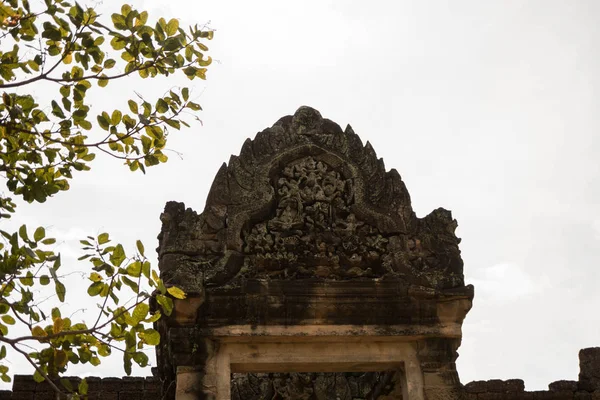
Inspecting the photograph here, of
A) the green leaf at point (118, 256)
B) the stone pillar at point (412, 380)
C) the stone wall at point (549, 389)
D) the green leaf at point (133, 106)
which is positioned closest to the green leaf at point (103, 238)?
the green leaf at point (118, 256)

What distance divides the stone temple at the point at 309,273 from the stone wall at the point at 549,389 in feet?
12.3

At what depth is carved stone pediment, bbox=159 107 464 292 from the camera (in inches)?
269

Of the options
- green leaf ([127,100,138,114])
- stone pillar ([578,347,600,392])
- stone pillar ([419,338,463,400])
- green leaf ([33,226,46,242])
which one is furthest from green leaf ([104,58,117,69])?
stone pillar ([578,347,600,392])

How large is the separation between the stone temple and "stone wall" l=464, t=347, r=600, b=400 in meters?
3.74

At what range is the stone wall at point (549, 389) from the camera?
10453 mm

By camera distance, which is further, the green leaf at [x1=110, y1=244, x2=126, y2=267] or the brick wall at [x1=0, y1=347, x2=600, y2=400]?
the brick wall at [x1=0, y1=347, x2=600, y2=400]

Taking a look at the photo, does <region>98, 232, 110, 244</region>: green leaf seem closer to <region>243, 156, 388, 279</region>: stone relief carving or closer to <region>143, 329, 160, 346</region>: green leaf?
<region>143, 329, 160, 346</region>: green leaf

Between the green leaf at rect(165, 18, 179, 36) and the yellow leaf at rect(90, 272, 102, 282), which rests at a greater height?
the green leaf at rect(165, 18, 179, 36)

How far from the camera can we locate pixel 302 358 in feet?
21.9

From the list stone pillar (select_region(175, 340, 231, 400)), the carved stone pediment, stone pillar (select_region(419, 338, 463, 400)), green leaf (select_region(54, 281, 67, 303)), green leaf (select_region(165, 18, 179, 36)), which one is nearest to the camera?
green leaf (select_region(54, 281, 67, 303))

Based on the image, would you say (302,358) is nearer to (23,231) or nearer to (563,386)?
(23,231)

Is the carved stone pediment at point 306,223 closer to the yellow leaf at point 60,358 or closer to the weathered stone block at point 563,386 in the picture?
the yellow leaf at point 60,358

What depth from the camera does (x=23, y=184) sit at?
5715 mm

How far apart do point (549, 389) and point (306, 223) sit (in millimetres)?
5389
